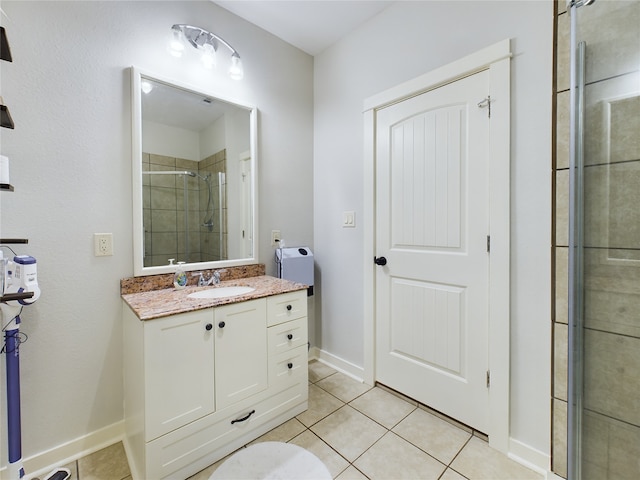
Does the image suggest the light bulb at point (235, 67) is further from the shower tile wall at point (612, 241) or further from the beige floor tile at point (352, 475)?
the beige floor tile at point (352, 475)

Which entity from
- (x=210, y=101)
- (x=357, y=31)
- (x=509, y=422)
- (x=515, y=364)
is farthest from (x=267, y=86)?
(x=509, y=422)

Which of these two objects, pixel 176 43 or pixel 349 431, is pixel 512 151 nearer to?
pixel 349 431

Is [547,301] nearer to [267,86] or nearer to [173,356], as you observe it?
[173,356]

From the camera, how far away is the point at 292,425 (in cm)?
166

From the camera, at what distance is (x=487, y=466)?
136 centimetres

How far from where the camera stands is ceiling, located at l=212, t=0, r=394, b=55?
1896mm

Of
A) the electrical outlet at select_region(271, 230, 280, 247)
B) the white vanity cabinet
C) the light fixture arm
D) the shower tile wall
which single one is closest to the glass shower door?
the shower tile wall

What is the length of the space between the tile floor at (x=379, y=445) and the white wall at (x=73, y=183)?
370 mm

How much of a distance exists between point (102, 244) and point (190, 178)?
24.9 inches

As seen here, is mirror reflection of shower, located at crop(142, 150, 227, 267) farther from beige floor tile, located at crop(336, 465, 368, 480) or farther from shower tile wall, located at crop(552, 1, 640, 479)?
shower tile wall, located at crop(552, 1, 640, 479)

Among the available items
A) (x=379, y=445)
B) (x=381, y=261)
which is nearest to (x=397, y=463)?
(x=379, y=445)

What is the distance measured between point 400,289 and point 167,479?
157 centimetres

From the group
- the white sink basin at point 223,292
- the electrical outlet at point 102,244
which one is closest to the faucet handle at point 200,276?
the white sink basin at point 223,292

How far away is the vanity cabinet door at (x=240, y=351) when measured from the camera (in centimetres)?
141
